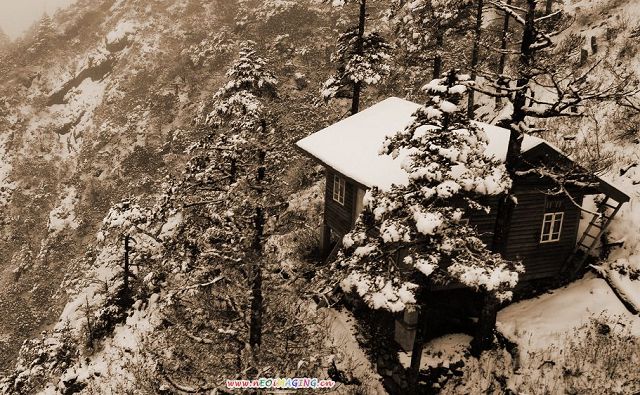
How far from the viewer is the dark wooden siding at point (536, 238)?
16.9 m

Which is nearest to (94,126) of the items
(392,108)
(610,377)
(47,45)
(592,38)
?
(47,45)

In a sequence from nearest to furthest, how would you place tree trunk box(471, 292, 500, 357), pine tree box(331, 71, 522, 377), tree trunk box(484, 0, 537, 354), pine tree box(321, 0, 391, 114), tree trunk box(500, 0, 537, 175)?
pine tree box(331, 71, 522, 377) → tree trunk box(500, 0, 537, 175) → tree trunk box(484, 0, 537, 354) → tree trunk box(471, 292, 500, 357) → pine tree box(321, 0, 391, 114)

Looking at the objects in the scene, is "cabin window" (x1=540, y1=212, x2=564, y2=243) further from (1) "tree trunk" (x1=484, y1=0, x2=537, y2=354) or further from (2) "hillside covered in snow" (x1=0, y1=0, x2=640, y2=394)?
(1) "tree trunk" (x1=484, y1=0, x2=537, y2=354)

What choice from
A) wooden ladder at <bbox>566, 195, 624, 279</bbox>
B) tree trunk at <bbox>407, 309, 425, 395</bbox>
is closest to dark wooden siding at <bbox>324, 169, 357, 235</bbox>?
tree trunk at <bbox>407, 309, 425, 395</bbox>

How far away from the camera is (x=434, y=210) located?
34.8ft

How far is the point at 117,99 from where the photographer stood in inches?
1986

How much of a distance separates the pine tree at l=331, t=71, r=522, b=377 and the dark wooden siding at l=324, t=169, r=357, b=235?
8094mm

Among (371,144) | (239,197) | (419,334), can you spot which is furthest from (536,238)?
(239,197)

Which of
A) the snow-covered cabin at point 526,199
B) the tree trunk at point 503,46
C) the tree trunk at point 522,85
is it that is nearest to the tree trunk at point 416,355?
the snow-covered cabin at point 526,199

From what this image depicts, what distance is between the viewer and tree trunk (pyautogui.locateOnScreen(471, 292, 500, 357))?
14.3 m

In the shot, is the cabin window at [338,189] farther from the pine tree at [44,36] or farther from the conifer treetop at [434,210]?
the pine tree at [44,36]

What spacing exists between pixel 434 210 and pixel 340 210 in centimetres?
1022

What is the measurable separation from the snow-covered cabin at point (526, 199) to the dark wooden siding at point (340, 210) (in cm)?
6

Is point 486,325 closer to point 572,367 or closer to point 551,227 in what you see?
point 572,367
